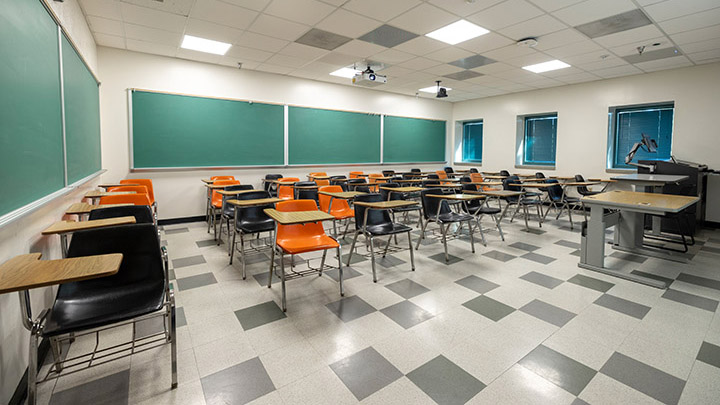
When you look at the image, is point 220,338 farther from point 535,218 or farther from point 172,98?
point 535,218

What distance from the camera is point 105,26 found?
4.78 meters

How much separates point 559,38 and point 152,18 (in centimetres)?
575

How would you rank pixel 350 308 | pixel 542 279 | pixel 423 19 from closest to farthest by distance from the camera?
pixel 350 308, pixel 542 279, pixel 423 19

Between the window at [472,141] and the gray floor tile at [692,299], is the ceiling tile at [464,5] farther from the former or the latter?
the window at [472,141]

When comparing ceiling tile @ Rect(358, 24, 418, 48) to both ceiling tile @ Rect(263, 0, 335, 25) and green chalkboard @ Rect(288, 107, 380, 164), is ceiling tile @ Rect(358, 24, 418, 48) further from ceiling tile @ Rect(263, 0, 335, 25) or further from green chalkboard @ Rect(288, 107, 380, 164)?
green chalkboard @ Rect(288, 107, 380, 164)

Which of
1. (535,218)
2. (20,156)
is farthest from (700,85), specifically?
(20,156)

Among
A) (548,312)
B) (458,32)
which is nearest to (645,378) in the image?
(548,312)

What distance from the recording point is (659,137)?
7.34 meters

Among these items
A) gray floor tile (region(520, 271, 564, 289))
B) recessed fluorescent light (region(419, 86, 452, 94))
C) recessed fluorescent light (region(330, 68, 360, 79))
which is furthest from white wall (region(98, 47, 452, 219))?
gray floor tile (region(520, 271, 564, 289))

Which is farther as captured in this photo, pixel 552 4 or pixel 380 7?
pixel 380 7

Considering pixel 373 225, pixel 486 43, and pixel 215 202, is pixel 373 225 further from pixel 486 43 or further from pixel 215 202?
pixel 486 43

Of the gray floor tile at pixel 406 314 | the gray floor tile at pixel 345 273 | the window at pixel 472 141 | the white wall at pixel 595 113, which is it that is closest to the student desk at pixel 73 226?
the gray floor tile at pixel 345 273

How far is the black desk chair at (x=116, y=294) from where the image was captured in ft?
5.69

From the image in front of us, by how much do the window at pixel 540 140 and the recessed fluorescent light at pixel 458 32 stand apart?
5.12m
